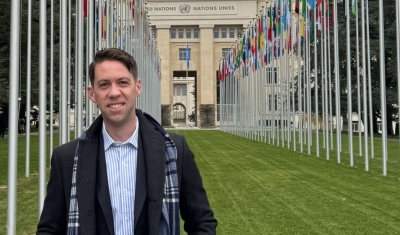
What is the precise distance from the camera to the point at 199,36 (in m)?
74.2

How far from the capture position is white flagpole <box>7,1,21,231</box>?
557cm

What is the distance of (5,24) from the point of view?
90.0 ft

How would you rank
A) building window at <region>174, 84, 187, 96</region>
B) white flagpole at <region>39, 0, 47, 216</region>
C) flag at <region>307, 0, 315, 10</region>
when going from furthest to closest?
building window at <region>174, 84, 187, 96</region>
flag at <region>307, 0, 315, 10</region>
white flagpole at <region>39, 0, 47, 216</region>

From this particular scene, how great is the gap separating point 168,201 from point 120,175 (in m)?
0.21

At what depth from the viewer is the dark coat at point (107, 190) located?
225 centimetres

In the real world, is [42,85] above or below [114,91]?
above

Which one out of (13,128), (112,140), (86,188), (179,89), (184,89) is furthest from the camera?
(184,89)

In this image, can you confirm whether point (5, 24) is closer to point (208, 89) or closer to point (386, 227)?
point (386, 227)

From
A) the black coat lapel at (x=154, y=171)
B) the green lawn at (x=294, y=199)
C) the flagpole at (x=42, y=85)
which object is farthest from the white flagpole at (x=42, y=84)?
the black coat lapel at (x=154, y=171)

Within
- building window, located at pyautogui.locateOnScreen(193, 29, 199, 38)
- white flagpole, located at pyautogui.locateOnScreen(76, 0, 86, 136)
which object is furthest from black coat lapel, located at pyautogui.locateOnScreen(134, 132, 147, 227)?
building window, located at pyautogui.locateOnScreen(193, 29, 199, 38)

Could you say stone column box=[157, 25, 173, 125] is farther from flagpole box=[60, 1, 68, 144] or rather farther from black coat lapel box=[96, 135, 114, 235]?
black coat lapel box=[96, 135, 114, 235]

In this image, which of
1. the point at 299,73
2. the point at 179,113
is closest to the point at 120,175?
the point at 299,73

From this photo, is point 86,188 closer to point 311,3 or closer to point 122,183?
point 122,183

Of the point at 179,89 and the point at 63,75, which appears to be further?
the point at 179,89
